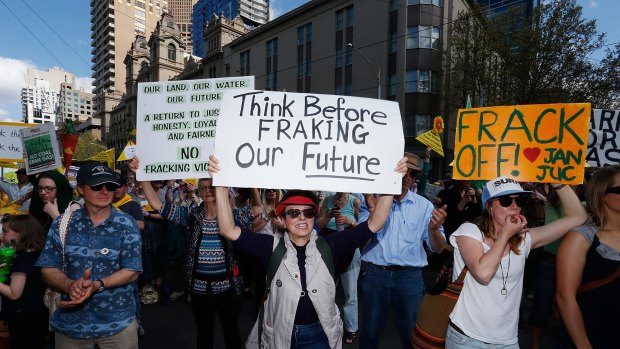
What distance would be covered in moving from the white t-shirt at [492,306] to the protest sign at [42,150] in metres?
5.19

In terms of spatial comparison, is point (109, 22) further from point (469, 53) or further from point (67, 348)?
point (67, 348)

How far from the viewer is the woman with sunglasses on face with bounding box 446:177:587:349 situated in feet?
6.81

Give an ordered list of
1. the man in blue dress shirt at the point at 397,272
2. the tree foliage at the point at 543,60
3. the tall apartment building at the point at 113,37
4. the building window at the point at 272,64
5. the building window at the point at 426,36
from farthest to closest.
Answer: the tall apartment building at the point at 113,37, the building window at the point at 272,64, the building window at the point at 426,36, the tree foliage at the point at 543,60, the man in blue dress shirt at the point at 397,272

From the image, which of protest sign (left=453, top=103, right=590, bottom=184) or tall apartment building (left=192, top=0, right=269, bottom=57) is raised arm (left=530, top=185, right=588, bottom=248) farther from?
tall apartment building (left=192, top=0, right=269, bottom=57)

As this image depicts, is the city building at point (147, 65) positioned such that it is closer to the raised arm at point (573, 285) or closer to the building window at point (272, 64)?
the building window at point (272, 64)

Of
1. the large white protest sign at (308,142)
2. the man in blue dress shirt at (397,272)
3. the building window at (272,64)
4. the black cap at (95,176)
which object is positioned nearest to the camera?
the large white protest sign at (308,142)

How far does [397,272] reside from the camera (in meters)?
3.39

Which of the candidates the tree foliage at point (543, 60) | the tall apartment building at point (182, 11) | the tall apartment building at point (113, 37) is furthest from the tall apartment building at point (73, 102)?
the tree foliage at point (543, 60)

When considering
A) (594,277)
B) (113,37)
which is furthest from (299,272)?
(113,37)

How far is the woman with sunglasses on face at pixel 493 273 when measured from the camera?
81.7 inches

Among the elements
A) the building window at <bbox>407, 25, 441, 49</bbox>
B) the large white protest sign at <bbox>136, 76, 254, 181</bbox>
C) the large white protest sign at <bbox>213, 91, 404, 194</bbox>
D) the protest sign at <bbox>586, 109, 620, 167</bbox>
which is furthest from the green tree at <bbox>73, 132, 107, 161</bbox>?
the protest sign at <bbox>586, 109, 620, 167</bbox>

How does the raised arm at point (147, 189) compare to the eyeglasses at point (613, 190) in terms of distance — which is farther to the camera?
the raised arm at point (147, 189)

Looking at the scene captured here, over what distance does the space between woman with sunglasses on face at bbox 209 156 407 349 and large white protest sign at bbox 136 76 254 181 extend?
3.35ft

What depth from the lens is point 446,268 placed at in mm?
2426
